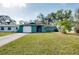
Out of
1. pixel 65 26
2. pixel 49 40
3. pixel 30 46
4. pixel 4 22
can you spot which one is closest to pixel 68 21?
pixel 65 26

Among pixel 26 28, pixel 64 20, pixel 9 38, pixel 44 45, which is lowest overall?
pixel 44 45

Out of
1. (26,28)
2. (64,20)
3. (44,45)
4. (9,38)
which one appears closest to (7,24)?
(9,38)

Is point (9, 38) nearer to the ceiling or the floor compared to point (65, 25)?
nearer to the floor

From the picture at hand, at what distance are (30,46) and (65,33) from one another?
2.40ft

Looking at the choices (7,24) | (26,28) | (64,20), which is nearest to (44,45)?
(26,28)

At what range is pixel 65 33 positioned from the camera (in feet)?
16.3

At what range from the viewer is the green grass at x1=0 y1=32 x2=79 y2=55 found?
4711mm

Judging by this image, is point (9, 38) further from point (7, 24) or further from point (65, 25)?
point (65, 25)

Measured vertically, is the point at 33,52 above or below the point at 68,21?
below

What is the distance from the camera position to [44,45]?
4.80 metres

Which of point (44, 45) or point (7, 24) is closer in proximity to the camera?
point (44, 45)

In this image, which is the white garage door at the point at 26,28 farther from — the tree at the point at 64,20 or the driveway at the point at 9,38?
the tree at the point at 64,20

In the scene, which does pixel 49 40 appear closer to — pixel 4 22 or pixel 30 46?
pixel 30 46

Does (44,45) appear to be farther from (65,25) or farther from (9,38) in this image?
(9,38)
